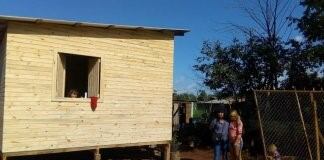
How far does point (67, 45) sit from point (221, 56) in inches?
364

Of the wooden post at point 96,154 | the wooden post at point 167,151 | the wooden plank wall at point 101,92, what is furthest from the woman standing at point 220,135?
the wooden post at point 96,154

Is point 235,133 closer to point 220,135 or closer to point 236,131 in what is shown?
point 236,131

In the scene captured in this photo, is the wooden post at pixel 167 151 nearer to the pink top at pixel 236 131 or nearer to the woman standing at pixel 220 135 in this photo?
the woman standing at pixel 220 135

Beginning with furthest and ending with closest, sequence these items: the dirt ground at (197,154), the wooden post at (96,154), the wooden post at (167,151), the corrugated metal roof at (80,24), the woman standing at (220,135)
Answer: the dirt ground at (197,154)
the wooden post at (167,151)
the wooden post at (96,154)
the woman standing at (220,135)
the corrugated metal roof at (80,24)

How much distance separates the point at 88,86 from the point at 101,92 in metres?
0.49

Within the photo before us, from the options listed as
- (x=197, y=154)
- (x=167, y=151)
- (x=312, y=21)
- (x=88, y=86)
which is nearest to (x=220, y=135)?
(x=167, y=151)

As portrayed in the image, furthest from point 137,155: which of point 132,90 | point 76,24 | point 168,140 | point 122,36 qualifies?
point 76,24

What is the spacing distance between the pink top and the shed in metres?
3.38

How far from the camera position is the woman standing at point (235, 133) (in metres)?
12.8

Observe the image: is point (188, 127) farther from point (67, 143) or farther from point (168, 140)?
point (67, 143)

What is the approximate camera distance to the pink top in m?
12.8

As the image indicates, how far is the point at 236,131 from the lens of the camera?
12.9 meters

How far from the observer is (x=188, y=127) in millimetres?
22406

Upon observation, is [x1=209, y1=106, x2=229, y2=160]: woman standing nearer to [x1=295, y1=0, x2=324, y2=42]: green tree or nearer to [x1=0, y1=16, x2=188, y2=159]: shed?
[x1=0, y1=16, x2=188, y2=159]: shed
